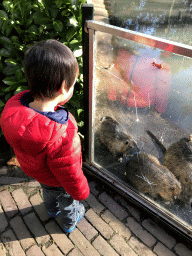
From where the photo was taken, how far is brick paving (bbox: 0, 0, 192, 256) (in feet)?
7.17

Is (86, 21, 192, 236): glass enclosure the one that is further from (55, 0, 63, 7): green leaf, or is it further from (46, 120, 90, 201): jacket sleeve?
(46, 120, 90, 201): jacket sleeve

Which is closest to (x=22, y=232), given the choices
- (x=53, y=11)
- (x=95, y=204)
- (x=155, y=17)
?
(x=95, y=204)

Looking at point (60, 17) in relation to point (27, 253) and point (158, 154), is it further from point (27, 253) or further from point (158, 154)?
point (27, 253)

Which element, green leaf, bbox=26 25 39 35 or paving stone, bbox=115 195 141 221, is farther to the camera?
paving stone, bbox=115 195 141 221

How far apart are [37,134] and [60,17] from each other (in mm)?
1667

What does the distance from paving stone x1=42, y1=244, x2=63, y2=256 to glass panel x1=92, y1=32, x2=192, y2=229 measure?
106 cm

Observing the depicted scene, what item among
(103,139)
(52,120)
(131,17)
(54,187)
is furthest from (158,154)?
(131,17)

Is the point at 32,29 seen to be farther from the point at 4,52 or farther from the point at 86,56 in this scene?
the point at 86,56

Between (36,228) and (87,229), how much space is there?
571 millimetres

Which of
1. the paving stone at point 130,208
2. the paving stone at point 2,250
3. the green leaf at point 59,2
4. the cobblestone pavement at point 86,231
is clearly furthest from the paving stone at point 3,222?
the green leaf at point 59,2

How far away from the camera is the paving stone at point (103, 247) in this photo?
7.14ft

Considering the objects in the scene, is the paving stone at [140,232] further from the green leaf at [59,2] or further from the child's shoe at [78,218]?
the green leaf at [59,2]

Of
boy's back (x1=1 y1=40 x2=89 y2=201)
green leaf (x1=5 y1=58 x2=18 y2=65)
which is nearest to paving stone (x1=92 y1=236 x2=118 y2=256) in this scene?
boy's back (x1=1 y1=40 x2=89 y2=201)

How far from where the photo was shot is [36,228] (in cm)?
232
